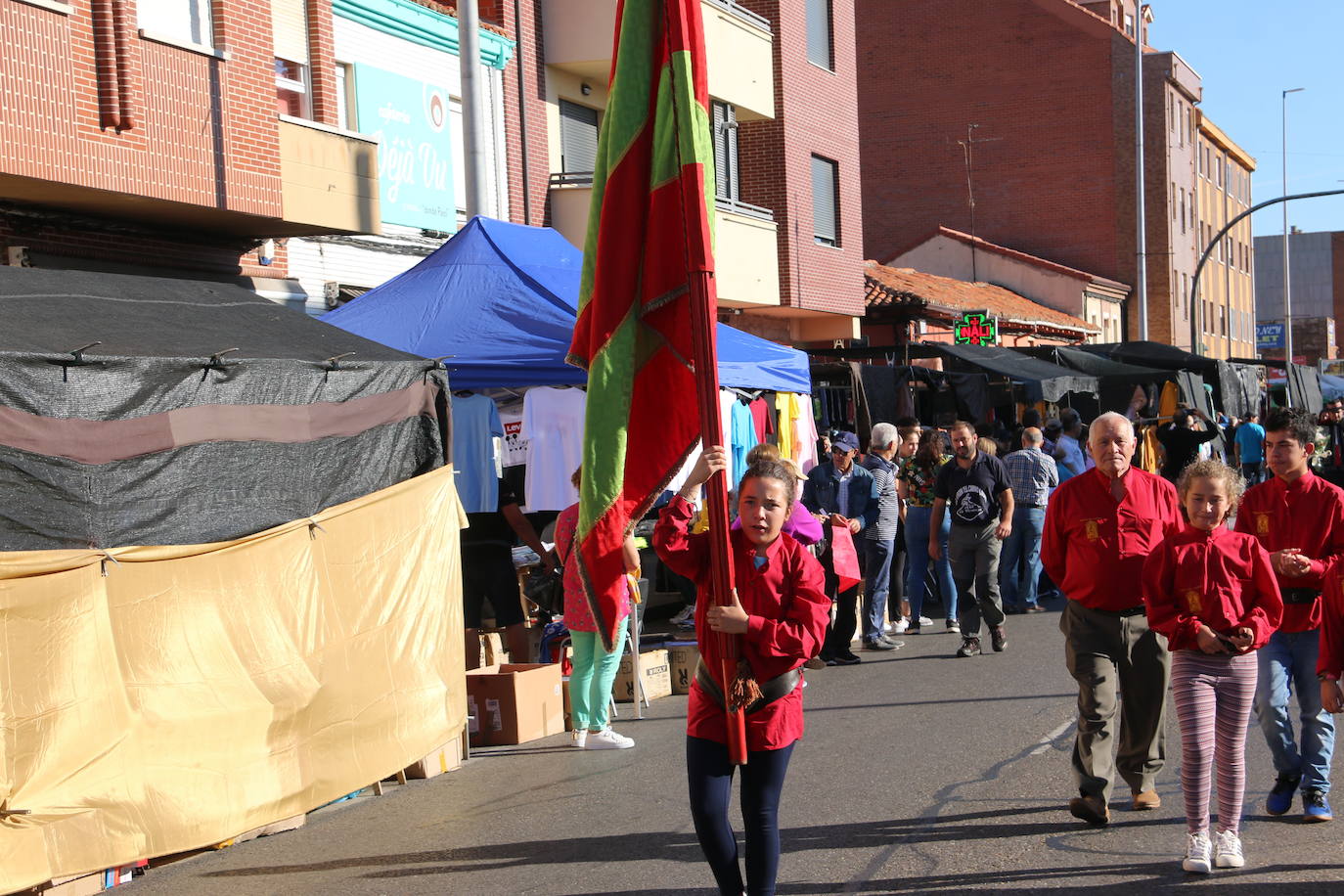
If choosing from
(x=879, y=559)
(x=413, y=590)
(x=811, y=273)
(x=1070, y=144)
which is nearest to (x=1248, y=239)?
(x=1070, y=144)

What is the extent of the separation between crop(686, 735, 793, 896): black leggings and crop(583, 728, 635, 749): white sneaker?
4.13 meters

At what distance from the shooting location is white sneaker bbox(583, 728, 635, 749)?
365 inches

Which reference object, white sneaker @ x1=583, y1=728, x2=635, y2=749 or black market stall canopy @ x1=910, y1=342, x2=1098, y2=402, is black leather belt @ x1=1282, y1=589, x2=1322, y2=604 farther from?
black market stall canopy @ x1=910, y1=342, x2=1098, y2=402

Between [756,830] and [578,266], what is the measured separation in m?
8.59

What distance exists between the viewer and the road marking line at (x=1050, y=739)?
28.0 feet

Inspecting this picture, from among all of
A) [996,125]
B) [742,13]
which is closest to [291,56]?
[742,13]

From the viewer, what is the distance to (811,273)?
28.0 meters

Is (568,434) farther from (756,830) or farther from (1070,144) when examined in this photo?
(1070,144)

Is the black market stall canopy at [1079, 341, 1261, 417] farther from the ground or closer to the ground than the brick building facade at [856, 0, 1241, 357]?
closer to the ground

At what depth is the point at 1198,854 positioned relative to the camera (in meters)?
6.04

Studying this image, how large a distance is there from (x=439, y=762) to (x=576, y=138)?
49.9 feet

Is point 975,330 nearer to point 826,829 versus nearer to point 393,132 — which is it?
point 393,132

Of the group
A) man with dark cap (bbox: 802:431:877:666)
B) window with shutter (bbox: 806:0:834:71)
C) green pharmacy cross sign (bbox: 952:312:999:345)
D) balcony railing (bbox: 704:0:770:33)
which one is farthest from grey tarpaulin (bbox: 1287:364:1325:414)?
man with dark cap (bbox: 802:431:877:666)

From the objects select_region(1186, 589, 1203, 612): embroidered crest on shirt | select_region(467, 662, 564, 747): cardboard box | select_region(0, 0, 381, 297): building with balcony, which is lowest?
select_region(467, 662, 564, 747): cardboard box
